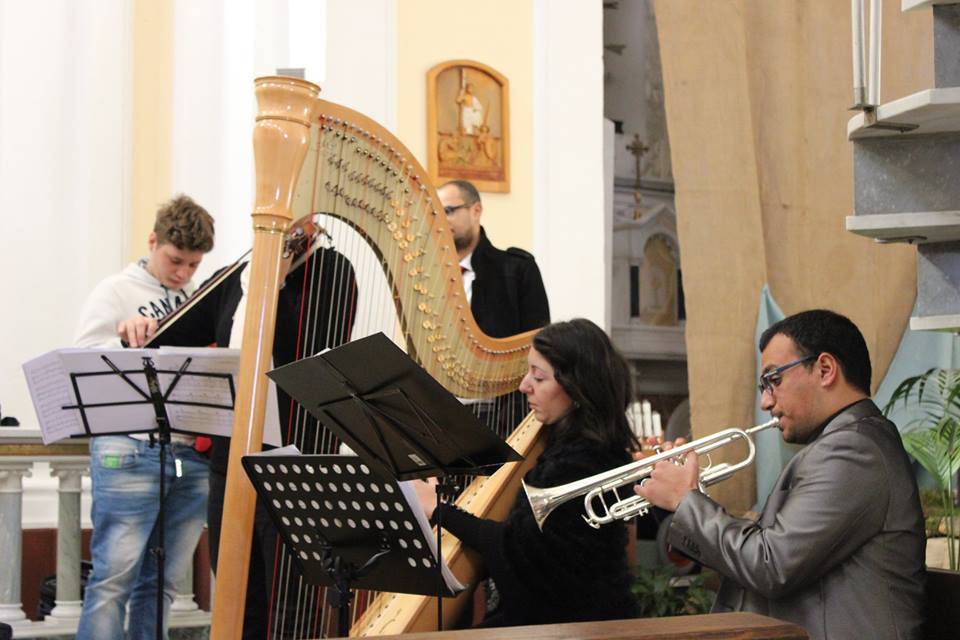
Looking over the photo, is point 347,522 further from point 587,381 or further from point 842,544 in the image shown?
point 842,544

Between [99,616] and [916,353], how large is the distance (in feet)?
13.7

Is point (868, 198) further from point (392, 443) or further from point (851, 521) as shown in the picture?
point (392, 443)

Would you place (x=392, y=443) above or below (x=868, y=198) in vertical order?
below

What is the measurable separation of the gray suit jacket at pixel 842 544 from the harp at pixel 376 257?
0.86 m

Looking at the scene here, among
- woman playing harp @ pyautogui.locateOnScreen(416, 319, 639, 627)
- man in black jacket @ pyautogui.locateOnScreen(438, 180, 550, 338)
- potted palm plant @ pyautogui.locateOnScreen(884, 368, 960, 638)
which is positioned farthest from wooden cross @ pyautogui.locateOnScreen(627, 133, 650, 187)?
woman playing harp @ pyautogui.locateOnScreen(416, 319, 639, 627)

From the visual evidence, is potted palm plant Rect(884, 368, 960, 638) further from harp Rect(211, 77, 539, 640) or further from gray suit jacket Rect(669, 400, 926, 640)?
harp Rect(211, 77, 539, 640)

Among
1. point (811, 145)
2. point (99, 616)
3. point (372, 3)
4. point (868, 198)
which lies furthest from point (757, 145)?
point (99, 616)

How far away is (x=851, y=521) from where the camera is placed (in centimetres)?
271

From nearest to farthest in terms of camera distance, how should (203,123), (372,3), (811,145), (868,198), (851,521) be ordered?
(851,521) → (868,198) → (372,3) → (203,123) → (811,145)

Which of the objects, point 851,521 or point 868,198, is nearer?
point 851,521

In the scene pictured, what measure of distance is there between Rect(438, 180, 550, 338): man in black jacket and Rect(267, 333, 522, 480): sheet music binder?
1.65 m

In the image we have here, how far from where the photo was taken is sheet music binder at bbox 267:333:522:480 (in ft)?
8.82

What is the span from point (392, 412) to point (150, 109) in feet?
12.2

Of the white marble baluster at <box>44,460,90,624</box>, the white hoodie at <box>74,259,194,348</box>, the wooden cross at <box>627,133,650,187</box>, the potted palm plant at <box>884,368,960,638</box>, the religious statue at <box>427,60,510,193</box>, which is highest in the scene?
the wooden cross at <box>627,133,650,187</box>
